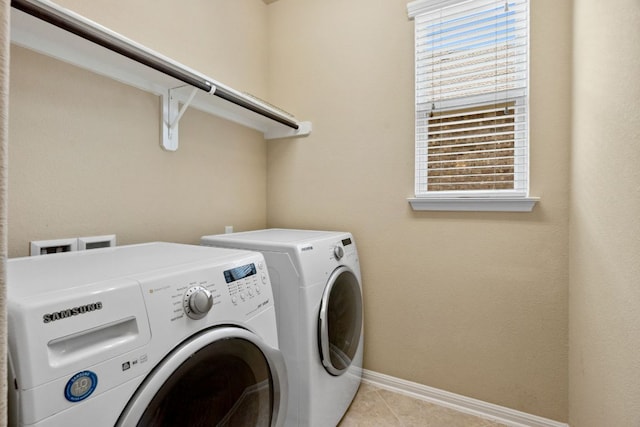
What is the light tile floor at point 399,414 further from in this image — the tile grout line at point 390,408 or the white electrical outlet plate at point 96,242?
the white electrical outlet plate at point 96,242

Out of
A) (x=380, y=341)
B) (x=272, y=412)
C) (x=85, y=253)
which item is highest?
(x=85, y=253)

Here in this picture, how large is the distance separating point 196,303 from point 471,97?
163cm

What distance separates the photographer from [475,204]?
1562 millimetres

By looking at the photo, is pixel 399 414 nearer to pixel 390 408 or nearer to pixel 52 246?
pixel 390 408

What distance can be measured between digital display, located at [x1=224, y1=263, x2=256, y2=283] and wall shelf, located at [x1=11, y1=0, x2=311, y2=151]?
2.78 feet

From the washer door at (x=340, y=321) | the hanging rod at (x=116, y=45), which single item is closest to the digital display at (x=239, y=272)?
the washer door at (x=340, y=321)

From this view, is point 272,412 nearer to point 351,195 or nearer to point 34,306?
point 34,306

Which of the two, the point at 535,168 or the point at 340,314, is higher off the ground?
the point at 535,168

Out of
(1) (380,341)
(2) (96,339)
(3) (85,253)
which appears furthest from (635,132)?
(3) (85,253)

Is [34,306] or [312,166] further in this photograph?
[312,166]

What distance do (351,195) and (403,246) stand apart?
440 mm

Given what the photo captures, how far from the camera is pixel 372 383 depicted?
1.84 metres

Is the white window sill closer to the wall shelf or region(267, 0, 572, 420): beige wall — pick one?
region(267, 0, 572, 420): beige wall

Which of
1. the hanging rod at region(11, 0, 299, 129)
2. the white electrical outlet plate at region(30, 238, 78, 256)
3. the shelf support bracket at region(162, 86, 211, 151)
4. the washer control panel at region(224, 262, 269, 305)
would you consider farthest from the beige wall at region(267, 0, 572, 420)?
the white electrical outlet plate at region(30, 238, 78, 256)
